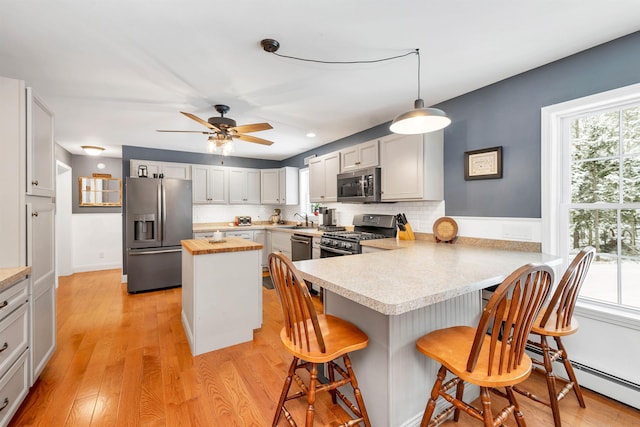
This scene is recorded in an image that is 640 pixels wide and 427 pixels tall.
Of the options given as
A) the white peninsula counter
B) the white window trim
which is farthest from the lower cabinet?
the white window trim

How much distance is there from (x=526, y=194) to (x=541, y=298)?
1540 millimetres

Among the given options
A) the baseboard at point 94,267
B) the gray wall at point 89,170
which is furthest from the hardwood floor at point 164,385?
the gray wall at point 89,170

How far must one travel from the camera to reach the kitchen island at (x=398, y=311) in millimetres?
1274

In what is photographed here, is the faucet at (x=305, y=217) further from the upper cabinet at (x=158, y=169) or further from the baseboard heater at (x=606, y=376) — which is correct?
the baseboard heater at (x=606, y=376)

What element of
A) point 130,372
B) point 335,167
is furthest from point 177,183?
point 130,372

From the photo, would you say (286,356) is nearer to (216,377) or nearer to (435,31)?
(216,377)

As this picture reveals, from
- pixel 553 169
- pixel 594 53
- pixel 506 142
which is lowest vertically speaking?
pixel 553 169

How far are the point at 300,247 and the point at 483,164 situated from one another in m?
2.68

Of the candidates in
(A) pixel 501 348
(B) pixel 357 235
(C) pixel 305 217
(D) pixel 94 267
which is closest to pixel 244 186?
(C) pixel 305 217

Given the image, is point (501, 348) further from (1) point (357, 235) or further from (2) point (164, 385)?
(1) point (357, 235)

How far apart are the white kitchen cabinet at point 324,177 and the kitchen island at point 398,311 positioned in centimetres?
261

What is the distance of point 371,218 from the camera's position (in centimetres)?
395

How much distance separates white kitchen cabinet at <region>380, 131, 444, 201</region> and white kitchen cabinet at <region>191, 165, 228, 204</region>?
3609mm

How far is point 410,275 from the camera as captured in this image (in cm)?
155
